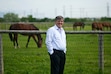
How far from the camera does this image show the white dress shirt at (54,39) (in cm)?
701

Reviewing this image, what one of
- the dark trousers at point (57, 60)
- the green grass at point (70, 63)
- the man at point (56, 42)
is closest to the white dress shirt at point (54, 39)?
the man at point (56, 42)

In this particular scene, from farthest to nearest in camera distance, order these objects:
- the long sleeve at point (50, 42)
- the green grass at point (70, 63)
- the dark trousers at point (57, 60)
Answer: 1. the green grass at point (70, 63)
2. the dark trousers at point (57, 60)
3. the long sleeve at point (50, 42)

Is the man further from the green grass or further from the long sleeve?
the green grass

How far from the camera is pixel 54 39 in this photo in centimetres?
706

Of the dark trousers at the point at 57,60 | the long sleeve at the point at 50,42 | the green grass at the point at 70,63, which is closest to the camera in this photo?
the long sleeve at the point at 50,42

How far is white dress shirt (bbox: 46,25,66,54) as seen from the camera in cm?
701

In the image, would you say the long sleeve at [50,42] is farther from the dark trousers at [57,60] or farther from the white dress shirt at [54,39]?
the dark trousers at [57,60]

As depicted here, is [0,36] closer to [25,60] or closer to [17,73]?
[17,73]

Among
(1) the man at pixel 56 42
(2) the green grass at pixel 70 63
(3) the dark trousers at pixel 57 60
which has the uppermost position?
(1) the man at pixel 56 42

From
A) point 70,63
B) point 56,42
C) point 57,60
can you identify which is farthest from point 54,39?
point 70,63

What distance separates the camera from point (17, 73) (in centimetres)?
935

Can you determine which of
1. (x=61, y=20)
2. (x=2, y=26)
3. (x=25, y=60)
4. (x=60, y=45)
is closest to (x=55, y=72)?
(x=60, y=45)

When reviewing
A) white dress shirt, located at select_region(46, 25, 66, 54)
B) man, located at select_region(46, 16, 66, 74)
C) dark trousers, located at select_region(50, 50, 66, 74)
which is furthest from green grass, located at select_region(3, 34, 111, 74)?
white dress shirt, located at select_region(46, 25, 66, 54)

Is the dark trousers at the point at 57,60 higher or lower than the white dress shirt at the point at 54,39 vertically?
lower
